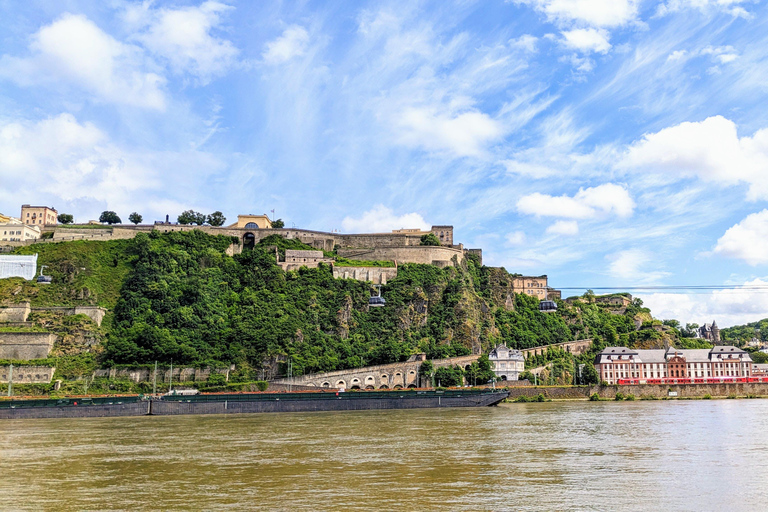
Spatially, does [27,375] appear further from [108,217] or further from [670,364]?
[670,364]

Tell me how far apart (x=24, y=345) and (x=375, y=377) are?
131ft

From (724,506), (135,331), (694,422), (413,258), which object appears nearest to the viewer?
(724,506)

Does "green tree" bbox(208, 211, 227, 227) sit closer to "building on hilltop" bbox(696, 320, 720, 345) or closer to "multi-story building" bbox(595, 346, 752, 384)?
"multi-story building" bbox(595, 346, 752, 384)

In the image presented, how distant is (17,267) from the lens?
9006 cm

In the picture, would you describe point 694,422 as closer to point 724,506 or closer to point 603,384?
point 724,506

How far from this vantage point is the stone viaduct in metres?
78.3

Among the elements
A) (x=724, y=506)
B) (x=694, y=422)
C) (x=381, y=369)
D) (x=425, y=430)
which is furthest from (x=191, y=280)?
(x=724, y=506)

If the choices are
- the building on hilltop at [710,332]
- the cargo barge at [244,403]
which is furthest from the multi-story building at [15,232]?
the building on hilltop at [710,332]

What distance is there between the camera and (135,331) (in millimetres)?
77812

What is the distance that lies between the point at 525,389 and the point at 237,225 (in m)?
53.7

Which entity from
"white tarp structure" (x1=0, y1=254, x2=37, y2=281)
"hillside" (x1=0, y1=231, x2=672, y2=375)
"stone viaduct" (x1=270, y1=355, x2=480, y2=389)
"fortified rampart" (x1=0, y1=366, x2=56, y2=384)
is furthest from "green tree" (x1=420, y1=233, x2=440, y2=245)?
"fortified rampart" (x1=0, y1=366, x2=56, y2=384)

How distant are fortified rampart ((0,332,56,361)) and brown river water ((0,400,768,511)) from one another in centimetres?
2868

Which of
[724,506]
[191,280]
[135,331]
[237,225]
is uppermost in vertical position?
[237,225]

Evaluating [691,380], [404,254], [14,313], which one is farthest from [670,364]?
[14,313]
